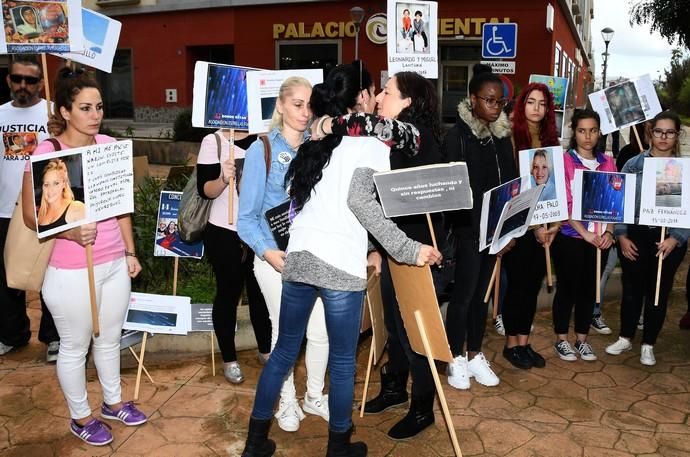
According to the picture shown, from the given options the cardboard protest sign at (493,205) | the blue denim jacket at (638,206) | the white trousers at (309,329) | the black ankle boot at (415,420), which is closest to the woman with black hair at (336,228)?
the white trousers at (309,329)

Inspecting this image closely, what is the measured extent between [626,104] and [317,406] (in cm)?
312

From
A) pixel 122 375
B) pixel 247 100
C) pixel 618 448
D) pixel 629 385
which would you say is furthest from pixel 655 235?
pixel 122 375

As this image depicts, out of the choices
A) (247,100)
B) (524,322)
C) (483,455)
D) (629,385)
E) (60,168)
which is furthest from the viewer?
(524,322)

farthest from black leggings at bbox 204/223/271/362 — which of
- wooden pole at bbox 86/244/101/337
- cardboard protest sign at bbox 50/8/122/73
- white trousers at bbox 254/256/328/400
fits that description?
cardboard protest sign at bbox 50/8/122/73

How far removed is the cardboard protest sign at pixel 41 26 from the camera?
3562 mm

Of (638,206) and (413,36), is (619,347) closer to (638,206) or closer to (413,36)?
(638,206)

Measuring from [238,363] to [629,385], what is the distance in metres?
2.54

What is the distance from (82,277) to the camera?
295 centimetres

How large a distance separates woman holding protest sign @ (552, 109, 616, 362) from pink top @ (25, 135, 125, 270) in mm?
2777

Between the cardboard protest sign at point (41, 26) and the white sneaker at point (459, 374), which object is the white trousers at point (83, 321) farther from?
the white sneaker at point (459, 374)

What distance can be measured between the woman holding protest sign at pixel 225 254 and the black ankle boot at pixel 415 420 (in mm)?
1108

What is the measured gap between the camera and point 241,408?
3.64 metres

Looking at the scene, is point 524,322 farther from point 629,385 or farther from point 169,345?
point 169,345

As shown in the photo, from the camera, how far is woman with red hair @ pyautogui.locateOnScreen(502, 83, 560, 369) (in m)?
4.05
